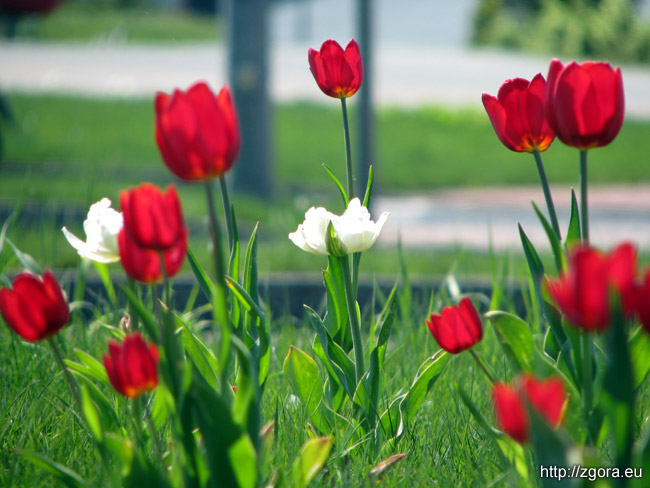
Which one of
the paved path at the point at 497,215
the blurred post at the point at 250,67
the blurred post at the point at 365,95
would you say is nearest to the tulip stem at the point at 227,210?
the blurred post at the point at 365,95

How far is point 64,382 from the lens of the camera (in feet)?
6.09

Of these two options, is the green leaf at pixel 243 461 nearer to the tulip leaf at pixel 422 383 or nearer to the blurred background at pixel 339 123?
the tulip leaf at pixel 422 383

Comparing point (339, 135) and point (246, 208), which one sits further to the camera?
point (339, 135)

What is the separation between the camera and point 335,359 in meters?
1.48

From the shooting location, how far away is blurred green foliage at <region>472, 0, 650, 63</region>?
5641 millimetres

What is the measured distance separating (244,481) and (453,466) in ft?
1.69

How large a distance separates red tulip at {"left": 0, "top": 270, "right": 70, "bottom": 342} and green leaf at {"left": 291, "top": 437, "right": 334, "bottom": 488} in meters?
0.39

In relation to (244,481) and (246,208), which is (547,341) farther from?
(246,208)

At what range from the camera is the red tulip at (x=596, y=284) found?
33.3 inches

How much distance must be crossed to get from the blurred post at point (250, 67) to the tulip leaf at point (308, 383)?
414cm

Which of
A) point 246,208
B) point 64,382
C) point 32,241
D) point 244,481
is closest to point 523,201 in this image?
point 246,208

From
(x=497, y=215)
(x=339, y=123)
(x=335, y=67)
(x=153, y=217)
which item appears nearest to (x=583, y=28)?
(x=497, y=215)

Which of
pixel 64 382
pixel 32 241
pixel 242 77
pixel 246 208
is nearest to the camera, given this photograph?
pixel 64 382

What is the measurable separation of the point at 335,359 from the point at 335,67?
1.76ft
